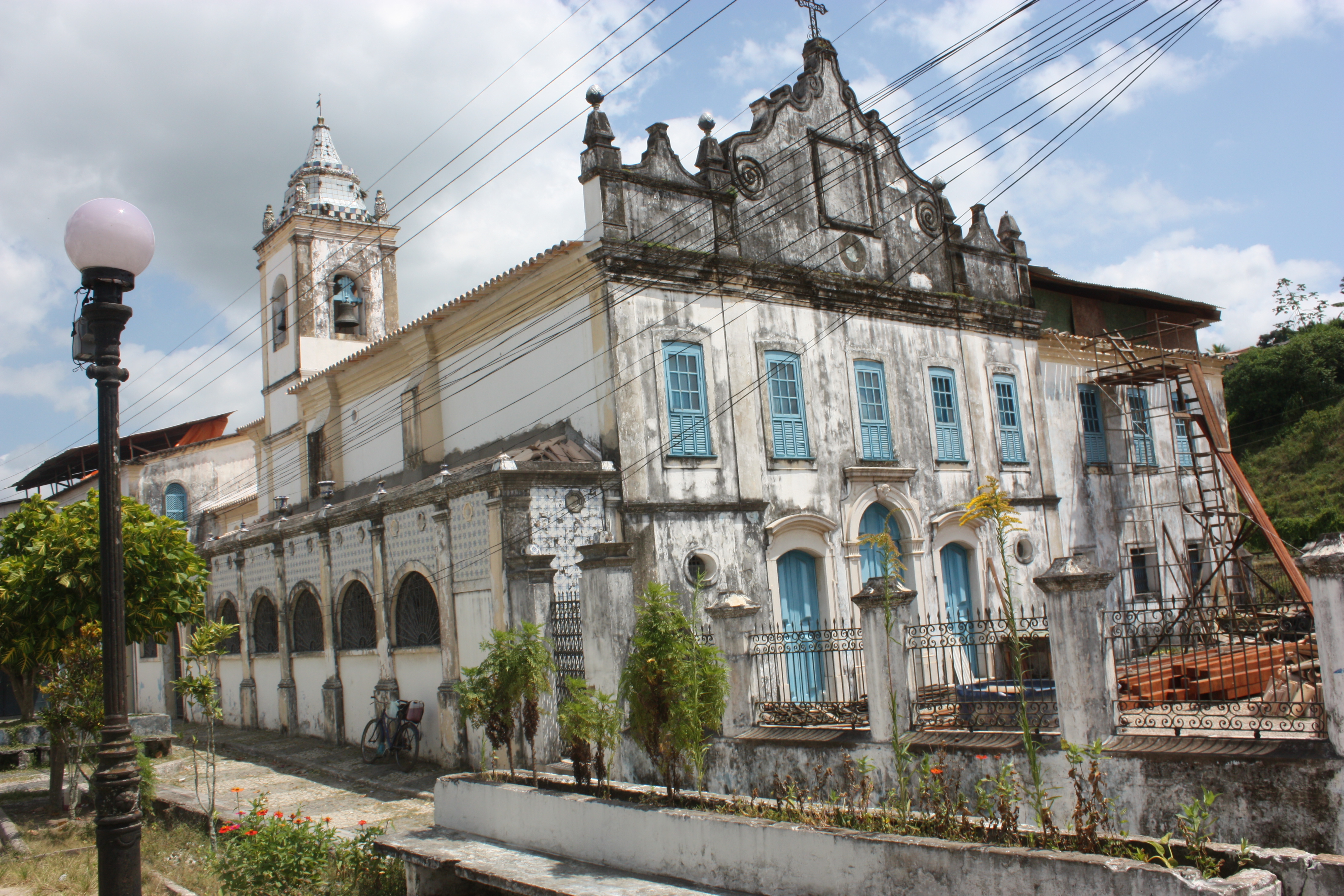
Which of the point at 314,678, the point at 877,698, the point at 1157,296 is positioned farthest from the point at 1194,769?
the point at 1157,296

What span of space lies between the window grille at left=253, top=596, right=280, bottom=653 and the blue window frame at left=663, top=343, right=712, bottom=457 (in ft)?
31.3

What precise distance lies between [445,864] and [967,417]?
1332 centimetres

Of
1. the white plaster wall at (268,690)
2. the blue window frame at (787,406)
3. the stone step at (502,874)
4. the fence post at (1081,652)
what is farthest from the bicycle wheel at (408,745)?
the fence post at (1081,652)

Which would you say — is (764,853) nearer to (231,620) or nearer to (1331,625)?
(1331,625)

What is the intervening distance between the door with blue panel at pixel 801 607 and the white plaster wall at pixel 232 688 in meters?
12.0

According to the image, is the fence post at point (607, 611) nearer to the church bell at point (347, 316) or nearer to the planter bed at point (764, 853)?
the planter bed at point (764, 853)

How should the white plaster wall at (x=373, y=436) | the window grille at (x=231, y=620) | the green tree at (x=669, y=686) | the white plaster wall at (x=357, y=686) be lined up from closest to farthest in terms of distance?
the green tree at (x=669, y=686)
the white plaster wall at (x=357, y=686)
the white plaster wall at (x=373, y=436)
the window grille at (x=231, y=620)

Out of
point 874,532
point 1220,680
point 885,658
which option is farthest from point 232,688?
point 1220,680

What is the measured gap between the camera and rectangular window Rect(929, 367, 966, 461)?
17.4 metres

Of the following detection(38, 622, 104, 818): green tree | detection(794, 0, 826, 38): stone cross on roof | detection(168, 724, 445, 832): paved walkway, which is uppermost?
detection(794, 0, 826, 38): stone cross on roof

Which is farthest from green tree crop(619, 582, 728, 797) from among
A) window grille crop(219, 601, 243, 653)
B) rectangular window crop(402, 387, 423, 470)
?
window grille crop(219, 601, 243, 653)

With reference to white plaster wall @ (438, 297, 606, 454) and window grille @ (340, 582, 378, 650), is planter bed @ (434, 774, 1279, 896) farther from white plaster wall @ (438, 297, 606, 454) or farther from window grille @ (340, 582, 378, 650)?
window grille @ (340, 582, 378, 650)

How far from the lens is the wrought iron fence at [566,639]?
37.3 feet

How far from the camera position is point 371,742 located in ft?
48.6
